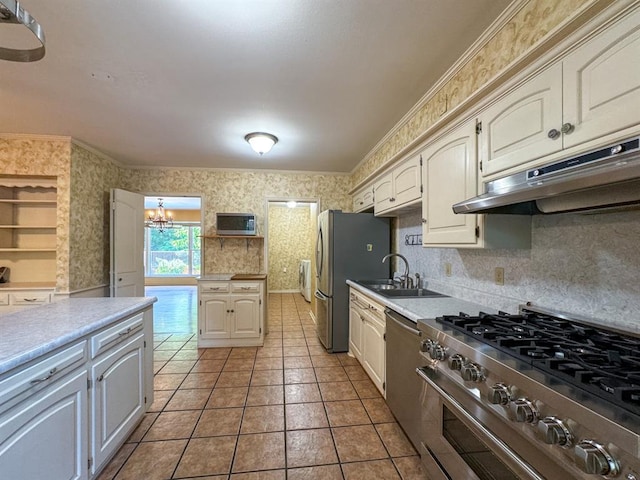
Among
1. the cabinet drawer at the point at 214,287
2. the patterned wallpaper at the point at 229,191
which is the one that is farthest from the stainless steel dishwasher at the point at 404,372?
the patterned wallpaper at the point at 229,191

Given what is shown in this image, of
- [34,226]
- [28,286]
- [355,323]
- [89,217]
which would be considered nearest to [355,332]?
[355,323]

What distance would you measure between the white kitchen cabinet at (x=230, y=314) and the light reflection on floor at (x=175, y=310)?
0.93 metres

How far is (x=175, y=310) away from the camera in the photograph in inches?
233

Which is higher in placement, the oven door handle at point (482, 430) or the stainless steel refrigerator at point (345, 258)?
the stainless steel refrigerator at point (345, 258)

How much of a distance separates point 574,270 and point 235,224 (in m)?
3.72

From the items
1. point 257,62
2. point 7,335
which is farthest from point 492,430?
→ point 257,62

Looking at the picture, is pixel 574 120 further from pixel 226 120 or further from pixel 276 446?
pixel 226 120

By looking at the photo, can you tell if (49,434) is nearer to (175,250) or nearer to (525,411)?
(525,411)

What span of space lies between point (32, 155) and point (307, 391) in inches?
150

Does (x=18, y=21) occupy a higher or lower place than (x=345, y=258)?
higher

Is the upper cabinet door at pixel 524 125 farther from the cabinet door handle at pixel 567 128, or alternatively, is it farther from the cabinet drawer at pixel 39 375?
the cabinet drawer at pixel 39 375

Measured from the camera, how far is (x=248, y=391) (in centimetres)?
261

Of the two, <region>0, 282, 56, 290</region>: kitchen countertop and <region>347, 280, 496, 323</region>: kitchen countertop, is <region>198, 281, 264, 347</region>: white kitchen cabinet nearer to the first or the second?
<region>0, 282, 56, 290</region>: kitchen countertop

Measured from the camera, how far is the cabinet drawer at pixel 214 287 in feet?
12.2
